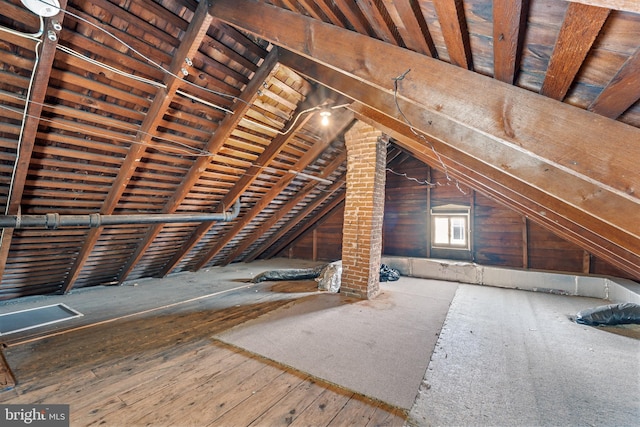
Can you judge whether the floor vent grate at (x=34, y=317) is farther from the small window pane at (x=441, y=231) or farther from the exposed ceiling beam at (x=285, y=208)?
the small window pane at (x=441, y=231)

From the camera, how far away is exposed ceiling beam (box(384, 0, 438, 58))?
968mm

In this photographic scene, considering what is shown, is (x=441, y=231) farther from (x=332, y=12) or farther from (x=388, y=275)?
(x=332, y=12)

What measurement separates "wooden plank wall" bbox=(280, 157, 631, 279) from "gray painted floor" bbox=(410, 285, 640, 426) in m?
2.33

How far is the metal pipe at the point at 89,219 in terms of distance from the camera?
8.79 ft

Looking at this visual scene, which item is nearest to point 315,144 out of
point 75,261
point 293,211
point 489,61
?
point 293,211

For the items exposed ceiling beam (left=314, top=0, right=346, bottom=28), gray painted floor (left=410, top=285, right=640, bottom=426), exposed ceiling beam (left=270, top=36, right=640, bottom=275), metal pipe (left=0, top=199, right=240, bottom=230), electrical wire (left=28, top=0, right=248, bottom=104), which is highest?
electrical wire (left=28, top=0, right=248, bottom=104)

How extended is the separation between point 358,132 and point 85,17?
121 inches

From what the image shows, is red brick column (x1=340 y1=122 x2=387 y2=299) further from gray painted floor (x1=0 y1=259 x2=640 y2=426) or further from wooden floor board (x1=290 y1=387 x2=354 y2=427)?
wooden floor board (x1=290 y1=387 x2=354 y2=427)

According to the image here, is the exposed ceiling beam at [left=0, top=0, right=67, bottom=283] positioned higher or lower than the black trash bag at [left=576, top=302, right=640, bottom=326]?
higher

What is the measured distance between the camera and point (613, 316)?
2.99 metres

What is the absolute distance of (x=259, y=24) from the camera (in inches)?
74.1

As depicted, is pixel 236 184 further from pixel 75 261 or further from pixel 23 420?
pixel 23 420

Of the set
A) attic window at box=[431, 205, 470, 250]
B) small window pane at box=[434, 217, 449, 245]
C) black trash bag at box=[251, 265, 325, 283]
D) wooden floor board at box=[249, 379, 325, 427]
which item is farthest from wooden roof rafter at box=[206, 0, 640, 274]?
small window pane at box=[434, 217, 449, 245]

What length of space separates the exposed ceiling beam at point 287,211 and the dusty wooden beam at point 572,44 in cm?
399
